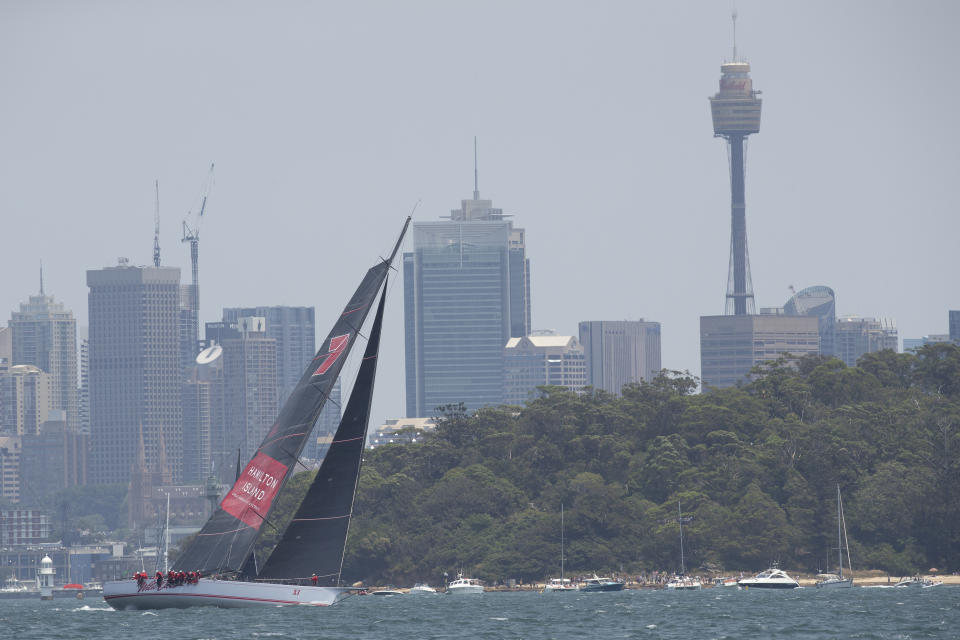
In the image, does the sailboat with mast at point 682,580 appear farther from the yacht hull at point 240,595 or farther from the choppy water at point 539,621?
the yacht hull at point 240,595

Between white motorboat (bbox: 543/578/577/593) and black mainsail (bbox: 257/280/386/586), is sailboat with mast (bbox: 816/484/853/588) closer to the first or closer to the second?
white motorboat (bbox: 543/578/577/593)

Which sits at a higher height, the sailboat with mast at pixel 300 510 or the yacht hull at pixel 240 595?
the sailboat with mast at pixel 300 510

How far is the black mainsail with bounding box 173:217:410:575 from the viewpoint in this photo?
78875 millimetres

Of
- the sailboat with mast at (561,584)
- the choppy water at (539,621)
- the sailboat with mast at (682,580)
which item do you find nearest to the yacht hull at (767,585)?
the sailboat with mast at (682,580)

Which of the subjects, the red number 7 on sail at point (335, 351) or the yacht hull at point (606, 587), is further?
the yacht hull at point (606, 587)

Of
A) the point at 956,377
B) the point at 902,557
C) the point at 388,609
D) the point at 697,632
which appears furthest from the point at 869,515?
the point at 697,632

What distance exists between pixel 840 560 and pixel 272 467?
222 feet

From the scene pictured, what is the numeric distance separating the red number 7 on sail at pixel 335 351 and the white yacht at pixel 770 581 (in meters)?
62.0

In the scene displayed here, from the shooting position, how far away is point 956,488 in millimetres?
144625

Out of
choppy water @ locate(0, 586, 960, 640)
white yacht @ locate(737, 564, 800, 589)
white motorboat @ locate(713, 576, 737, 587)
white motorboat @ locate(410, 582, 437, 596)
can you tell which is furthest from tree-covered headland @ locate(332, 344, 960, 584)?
choppy water @ locate(0, 586, 960, 640)

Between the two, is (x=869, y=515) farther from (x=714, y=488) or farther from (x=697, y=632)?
(x=697, y=632)

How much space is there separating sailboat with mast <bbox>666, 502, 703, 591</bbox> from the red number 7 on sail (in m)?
65.1

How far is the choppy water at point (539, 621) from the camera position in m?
75.4

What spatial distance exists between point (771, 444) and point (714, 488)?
5.66 metres
